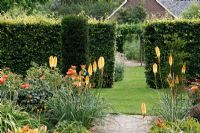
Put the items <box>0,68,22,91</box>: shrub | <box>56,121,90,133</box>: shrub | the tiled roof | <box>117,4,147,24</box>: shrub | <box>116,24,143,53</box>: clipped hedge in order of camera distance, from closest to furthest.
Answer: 1. <box>56,121,90,133</box>: shrub
2. <box>0,68,22,91</box>: shrub
3. <box>116,24,143,53</box>: clipped hedge
4. <box>117,4,147,24</box>: shrub
5. the tiled roof

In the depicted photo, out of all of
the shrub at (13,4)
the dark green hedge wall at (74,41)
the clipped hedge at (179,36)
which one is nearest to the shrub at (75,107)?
the dark green hedge wall at (74,41)

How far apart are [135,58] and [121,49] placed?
117 cm

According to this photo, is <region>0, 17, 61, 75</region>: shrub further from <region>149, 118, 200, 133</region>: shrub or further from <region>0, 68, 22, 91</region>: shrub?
<region>149, 118, 200, 133</region>: shrub

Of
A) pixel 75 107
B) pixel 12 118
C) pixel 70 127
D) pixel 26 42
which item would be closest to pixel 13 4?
pixel 26 42

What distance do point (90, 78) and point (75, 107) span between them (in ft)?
21.5

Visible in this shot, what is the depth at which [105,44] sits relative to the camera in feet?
58.7

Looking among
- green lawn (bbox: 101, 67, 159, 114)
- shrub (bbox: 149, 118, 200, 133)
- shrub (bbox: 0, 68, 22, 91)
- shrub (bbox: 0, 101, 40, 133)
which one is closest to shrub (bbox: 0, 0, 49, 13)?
green lawn (bbox: 101, 67, 159, 114)

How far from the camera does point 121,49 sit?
3350 cm

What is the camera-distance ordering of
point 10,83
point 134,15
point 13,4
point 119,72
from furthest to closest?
1. point 134,15
2. point 13,4
3. point 119,72
4. point 10,83

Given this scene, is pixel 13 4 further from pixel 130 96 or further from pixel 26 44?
pixel 130 96

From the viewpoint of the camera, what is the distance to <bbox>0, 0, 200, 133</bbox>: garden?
8.62 metres

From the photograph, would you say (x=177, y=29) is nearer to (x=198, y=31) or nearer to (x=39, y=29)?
(x=198, y=31)

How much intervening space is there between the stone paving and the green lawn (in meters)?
0.83

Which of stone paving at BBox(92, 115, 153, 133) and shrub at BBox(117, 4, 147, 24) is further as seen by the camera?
shrub at BBox(117, 4, 147, 24)
